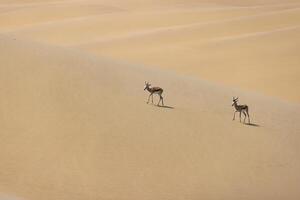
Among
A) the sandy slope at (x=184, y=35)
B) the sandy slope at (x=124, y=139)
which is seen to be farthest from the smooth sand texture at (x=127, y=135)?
the sandy slope at (x=184, y=35)

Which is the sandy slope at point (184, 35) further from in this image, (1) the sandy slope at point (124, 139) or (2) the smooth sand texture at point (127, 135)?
(1) the sandy slope at point (124, 139)

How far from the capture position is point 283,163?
945 centimetres

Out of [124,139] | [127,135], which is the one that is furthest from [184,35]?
[124,139]

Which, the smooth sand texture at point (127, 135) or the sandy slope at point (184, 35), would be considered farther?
the sandy slope at point (184, 35)

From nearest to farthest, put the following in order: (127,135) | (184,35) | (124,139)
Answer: (124,139) → (127,135) → (184,35)

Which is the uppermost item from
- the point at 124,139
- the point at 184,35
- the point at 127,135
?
the point at 184,35

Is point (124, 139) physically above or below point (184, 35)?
below

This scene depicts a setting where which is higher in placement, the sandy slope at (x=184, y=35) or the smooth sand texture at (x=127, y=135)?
the sandy slope at (x=184, y=35)

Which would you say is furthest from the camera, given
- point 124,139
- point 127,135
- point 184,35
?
point 184,35

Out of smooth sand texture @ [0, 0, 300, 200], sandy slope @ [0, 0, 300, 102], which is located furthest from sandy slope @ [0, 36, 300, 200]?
sandy slope @ [0, 0, 300, 102]

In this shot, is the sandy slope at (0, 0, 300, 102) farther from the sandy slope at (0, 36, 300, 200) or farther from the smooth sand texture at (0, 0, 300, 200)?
the sandy slope at (0, 36, 300, 200)

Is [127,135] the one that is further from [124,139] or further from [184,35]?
[184,35]

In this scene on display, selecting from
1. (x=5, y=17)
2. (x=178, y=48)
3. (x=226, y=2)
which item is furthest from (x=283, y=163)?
(x=226, y=2)

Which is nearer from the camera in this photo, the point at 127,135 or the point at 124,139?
the point at 124,139
